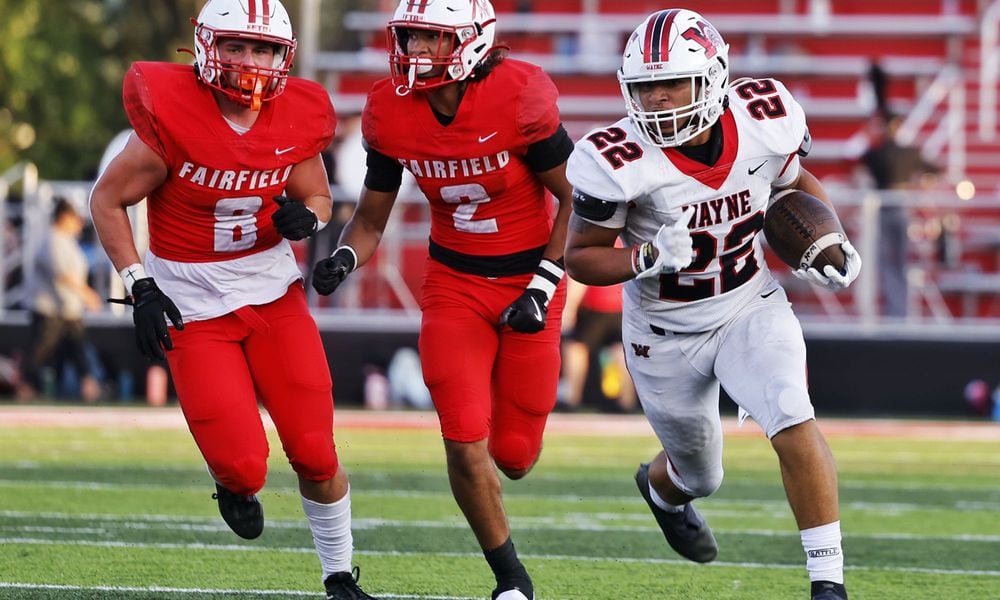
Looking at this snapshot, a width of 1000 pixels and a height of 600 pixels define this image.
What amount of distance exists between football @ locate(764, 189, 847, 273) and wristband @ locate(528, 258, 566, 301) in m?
0.66

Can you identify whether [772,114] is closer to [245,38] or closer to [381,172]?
[381,172]

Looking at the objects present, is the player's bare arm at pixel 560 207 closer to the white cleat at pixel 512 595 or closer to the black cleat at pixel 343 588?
the white cleat at pixel 512 595

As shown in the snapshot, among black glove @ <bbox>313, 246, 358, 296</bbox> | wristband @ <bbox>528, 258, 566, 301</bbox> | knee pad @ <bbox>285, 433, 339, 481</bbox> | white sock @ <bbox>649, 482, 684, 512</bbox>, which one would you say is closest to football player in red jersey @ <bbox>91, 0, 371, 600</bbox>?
knee pad @ <bbox>285, 433, 339, 481</bbox>

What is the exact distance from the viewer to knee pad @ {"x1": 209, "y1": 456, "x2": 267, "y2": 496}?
461cm

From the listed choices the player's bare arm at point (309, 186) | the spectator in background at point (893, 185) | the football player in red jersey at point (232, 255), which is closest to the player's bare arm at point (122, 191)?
the football player in red jersey at point (232, 255)

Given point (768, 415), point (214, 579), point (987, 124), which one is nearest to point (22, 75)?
point (987, 124)

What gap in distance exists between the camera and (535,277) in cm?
488

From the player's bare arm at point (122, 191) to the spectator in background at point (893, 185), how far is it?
338 inches

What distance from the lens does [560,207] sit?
4.96 m

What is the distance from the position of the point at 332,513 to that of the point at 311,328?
543 millimetres

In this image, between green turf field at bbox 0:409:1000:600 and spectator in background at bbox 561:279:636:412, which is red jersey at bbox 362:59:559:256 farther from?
spectator in background at bbox 561:279:636:412

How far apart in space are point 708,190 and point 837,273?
1.37 ft

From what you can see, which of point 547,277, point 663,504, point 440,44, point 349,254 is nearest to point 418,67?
point 440,44

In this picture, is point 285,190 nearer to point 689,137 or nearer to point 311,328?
point 311,328
